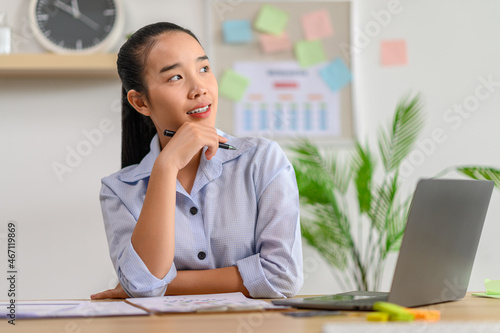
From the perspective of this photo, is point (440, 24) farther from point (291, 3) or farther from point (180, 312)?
point (180, 312)

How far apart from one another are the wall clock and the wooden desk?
6.37ft

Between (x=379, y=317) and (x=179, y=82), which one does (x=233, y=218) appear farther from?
(x=379, y=317)

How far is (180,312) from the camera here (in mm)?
867

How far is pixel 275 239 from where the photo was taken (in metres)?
1.33

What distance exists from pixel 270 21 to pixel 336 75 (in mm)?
390

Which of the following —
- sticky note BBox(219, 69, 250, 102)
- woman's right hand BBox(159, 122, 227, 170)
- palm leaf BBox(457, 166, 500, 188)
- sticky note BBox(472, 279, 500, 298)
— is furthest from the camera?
sticky note BBox(219, 69, 250, 102)

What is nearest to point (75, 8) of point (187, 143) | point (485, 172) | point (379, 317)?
point (187, 143)

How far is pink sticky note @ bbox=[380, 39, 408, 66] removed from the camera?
9.20ft

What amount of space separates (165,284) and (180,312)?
410 mm

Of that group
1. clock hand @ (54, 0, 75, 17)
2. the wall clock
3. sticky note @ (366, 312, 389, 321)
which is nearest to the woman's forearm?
sticky note @ (366, 312, 389, 321)

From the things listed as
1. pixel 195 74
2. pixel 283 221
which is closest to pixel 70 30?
pixel 195 74

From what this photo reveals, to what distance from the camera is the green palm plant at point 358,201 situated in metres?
2.49

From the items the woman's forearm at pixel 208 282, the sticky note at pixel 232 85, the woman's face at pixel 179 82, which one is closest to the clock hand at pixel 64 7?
the sticky note at pixel 232 85

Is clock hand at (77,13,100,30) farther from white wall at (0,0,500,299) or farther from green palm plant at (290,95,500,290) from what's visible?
green palm plant at (290,95,500,290)
